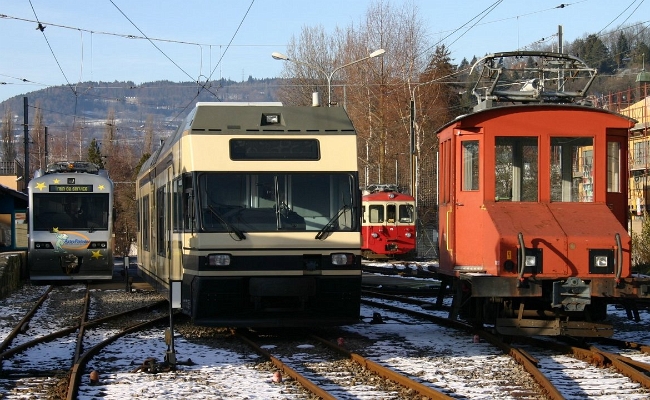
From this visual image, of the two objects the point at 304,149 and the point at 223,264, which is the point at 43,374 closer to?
the point at 223,264

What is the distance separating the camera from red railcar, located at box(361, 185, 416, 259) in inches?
1535

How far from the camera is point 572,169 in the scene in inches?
508

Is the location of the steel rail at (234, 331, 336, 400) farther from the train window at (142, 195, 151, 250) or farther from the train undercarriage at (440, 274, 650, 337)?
the train window at (142, 195, 151, 250)

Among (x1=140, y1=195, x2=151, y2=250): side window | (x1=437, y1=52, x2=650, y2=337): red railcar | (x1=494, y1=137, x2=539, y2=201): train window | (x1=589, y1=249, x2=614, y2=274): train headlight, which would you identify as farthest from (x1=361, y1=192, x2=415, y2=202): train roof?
(x1=589, y1=249, x2=614, y2=274): train headlight

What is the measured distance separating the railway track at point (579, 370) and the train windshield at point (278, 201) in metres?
2.61

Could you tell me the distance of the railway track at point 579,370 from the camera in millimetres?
9023

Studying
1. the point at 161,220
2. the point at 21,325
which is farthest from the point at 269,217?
the point at 161,220

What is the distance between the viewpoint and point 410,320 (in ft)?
52.3

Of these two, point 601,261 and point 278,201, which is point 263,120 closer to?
point 278,201

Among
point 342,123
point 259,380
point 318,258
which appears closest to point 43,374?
point 259,380

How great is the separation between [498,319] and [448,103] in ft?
189

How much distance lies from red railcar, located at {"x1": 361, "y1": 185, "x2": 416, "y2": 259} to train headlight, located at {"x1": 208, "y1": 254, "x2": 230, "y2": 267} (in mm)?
26231

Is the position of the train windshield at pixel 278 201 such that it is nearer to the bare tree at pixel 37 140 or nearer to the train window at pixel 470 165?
the train window at pixel 470 165

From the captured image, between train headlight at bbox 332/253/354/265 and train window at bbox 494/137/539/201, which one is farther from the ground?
train window at bbox 494/137/539/201
